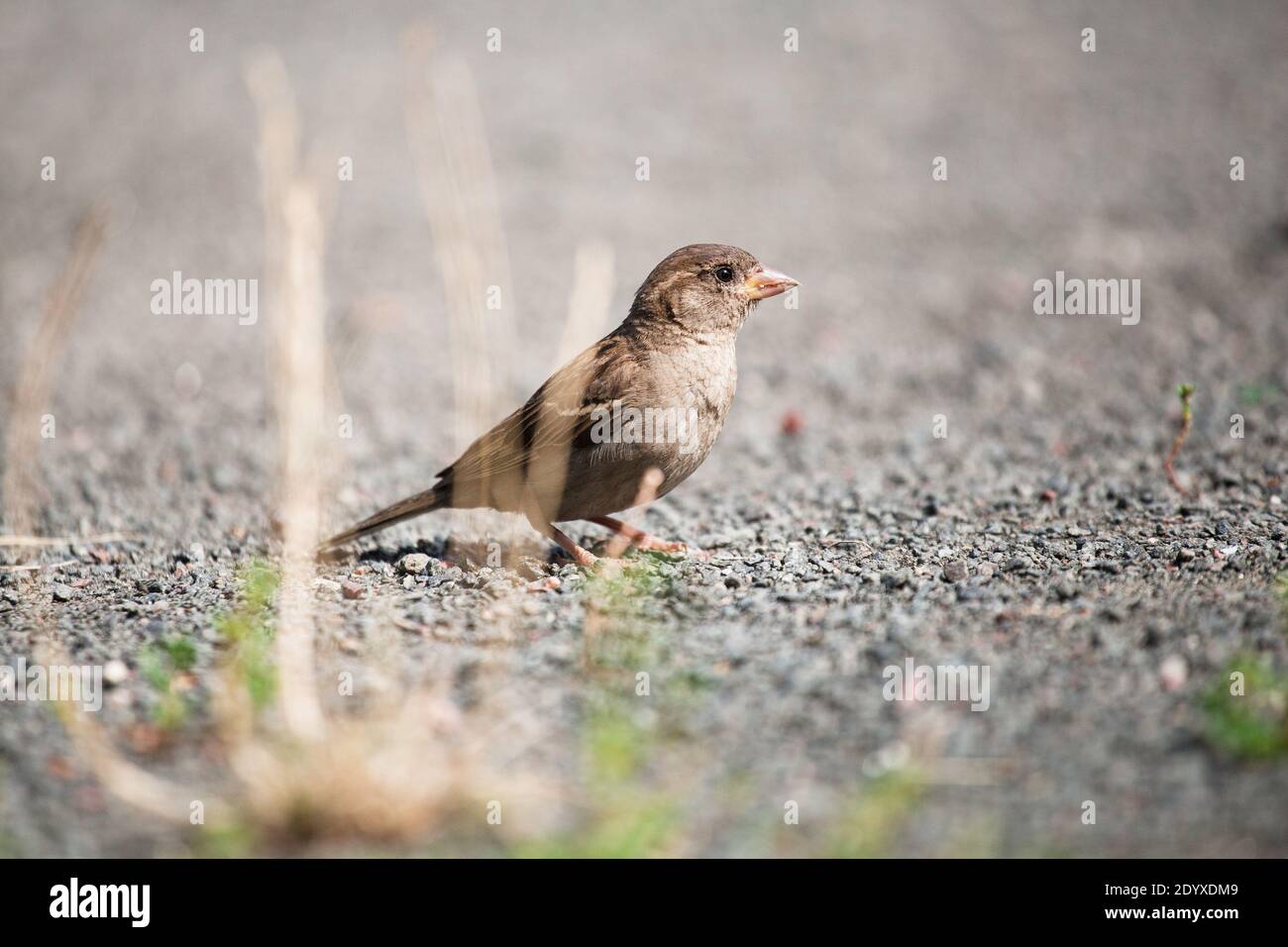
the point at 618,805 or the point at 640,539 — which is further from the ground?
the point at 640,539

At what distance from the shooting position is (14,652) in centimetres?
454

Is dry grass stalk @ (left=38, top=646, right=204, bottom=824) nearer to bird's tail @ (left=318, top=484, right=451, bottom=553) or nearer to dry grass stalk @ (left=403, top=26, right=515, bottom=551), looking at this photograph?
dry grass stalk @ (left=403, top=26, right=515, bottom=551)

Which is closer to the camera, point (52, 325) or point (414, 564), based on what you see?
point (52, 325)

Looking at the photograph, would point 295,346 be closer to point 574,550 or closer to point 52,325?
point 52,325

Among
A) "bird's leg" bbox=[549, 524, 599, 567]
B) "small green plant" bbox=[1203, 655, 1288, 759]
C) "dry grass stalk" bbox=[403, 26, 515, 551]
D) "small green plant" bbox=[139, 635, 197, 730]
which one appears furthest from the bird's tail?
"small green plant" bbox=[1203, 655, 1288, 759]

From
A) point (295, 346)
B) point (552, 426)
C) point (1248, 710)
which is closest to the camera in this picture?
point (1248, 710)

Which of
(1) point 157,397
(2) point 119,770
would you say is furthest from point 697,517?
(1) point 157,397

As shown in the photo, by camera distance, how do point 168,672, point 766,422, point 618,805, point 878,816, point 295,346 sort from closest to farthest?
point 878,816, point 618,805, point 295,346, point 168,672, point 766,422

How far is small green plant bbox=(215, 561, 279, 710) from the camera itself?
12.7 feet

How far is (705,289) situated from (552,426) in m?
0.97

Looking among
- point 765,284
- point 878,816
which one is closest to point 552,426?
point 765,284

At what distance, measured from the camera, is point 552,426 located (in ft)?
17.6

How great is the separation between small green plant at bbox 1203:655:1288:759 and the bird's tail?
137 inches
